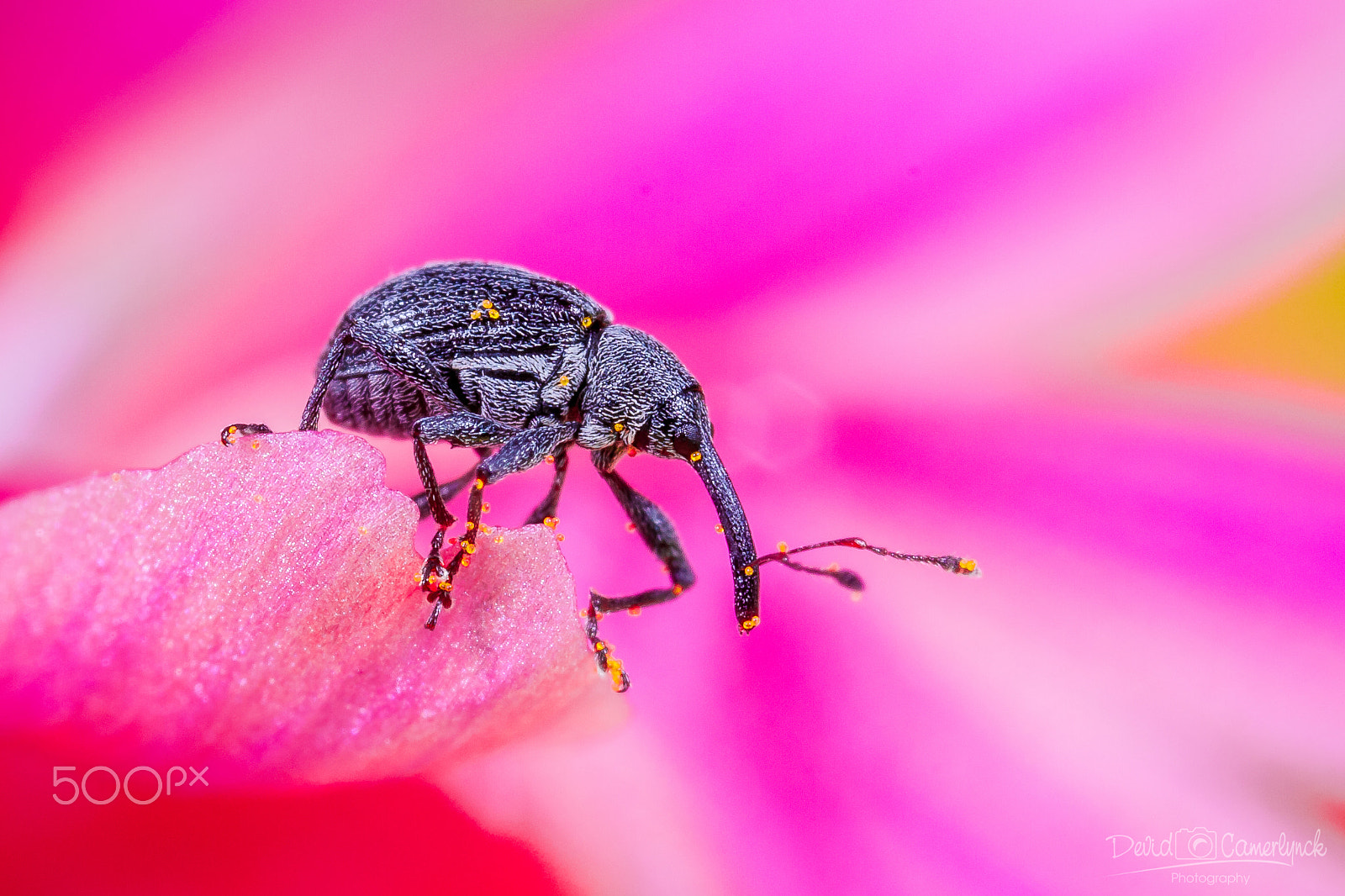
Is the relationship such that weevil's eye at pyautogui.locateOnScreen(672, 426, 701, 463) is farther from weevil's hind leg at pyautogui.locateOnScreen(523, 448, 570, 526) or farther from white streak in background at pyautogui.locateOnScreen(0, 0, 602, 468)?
white streak in background at pyautogui.locateOnScreen(0, 0, 602, 468)

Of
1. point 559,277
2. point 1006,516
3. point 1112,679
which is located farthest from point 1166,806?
point 559,277

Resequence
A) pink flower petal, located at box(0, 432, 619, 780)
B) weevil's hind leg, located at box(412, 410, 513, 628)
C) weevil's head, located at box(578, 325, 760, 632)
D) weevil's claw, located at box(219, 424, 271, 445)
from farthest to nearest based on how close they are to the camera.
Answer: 1. weevil's head, located at box(578, 325, 760, 632)
2. weevil's hind leg, located at box(412, 410, 513, 628)
3. weevil's claw, located at box(219, 424, 271, 445)
4. pink flower petal, located at box(0, 432, 619, 780)

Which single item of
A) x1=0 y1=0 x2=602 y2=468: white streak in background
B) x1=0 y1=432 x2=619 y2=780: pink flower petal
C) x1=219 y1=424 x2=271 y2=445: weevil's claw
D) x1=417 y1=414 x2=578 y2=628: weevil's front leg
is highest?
x1=0 y1=0 x2=602 y2=468: white streak in background

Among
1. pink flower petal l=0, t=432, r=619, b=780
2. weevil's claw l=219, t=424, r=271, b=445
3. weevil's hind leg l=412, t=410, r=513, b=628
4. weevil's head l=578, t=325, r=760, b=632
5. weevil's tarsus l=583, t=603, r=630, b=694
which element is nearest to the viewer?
pink flower petal l=0, t=432, r=619, b=780

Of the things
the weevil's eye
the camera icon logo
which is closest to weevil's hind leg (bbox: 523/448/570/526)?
the weevil's eye

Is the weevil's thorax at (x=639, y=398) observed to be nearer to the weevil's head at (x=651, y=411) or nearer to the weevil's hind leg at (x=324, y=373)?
the weevil's head at (x=651, y=411)

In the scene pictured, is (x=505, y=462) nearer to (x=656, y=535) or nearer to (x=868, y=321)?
(x=656, y=535)

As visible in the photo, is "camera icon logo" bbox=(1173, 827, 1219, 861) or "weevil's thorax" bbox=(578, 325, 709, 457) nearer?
"camera icon logo" bbox=(1173, 827, 1219, 861)

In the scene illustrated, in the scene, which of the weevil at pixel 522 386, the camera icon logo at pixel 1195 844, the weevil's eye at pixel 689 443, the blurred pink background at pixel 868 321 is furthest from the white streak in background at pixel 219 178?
the camera icon logo at pixel 1195 844
